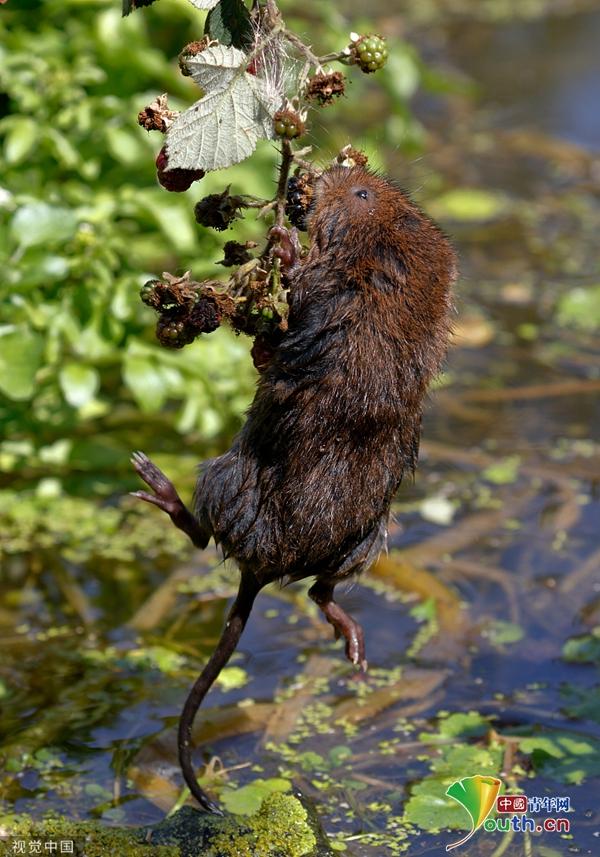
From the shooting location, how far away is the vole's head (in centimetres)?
277

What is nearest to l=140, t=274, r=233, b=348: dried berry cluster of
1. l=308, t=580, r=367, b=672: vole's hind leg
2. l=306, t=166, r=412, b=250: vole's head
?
l=306, t=166, r=412, b=250: vole's head

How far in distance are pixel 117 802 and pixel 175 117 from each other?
1.79 metres

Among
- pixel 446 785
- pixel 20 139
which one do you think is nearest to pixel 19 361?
pixel 20 139

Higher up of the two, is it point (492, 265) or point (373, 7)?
point (373, 7)

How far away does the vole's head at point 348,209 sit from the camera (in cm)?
277

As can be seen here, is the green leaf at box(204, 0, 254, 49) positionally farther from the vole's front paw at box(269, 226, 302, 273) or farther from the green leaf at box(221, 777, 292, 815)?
the green leaf at box(221, 777, 292, 815)

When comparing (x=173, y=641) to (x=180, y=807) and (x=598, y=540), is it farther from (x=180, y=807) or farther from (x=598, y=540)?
(x=598, y=540)

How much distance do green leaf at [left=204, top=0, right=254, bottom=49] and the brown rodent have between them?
0.34 meters

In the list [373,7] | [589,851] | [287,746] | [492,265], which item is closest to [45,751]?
[287,746]

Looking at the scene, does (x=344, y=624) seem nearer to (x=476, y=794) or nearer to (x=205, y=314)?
(x=476, y=794)

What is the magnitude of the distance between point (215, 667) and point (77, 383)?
A: 1637 mm

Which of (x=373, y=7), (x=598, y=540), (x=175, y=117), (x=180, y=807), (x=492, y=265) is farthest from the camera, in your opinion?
(x=373, y=7)

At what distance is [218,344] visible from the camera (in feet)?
16.5

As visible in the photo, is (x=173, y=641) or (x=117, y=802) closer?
(x=117, y=802)
